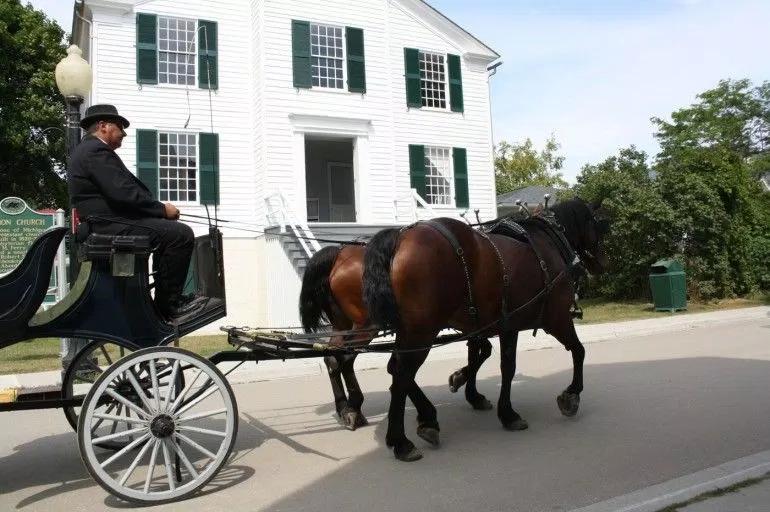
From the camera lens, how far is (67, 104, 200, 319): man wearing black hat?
171 inches

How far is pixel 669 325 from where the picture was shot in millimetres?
14219

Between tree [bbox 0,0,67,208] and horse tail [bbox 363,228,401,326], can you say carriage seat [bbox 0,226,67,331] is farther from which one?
tree [bbox 0,0,67,208]

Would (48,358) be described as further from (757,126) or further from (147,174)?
(757,126)

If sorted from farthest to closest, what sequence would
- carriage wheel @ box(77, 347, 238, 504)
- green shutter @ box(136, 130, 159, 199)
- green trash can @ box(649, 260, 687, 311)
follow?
1. green trash can @ box(649, 260, 687, 311)
2. green shutter @ box(136, 130, 159, 199)
3. carriage wheel @ box(77, 347, 238, 504)

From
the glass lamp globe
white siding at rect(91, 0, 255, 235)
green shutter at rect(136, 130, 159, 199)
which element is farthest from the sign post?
white siding at rect(91, 0, 255, 235)

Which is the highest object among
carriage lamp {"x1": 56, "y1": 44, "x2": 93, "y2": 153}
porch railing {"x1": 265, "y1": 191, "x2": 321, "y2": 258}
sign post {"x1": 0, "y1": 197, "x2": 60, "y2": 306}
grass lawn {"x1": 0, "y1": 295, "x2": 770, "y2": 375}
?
carriage lamp {"x1": 56, "y1": 44, "x2": 93, "y2": 153}

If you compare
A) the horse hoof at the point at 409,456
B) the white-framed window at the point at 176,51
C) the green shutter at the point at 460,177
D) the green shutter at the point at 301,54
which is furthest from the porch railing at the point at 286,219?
the horse hoof at the point at 409,456

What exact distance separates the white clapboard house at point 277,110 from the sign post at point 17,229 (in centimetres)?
486

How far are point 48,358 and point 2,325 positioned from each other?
8765 mm

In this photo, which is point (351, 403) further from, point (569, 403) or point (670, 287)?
point (670, 287)

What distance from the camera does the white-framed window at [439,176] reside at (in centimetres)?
1969

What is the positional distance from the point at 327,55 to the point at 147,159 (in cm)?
610

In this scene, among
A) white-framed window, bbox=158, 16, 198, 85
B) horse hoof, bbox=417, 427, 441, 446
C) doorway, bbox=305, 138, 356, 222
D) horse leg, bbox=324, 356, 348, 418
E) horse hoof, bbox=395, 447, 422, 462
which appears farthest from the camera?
doorway, bbox=305, 138, 356, 222

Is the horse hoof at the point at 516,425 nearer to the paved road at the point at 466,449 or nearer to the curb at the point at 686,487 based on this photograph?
the paved road at the point at 466,449
